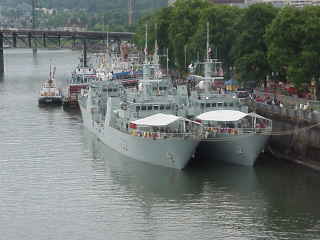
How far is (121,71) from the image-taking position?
123 meters

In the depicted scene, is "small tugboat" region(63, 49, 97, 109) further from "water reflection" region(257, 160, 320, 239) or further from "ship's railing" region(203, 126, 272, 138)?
"water reflection" region(257, 160, 320, 239)

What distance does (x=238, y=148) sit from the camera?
64.0 m

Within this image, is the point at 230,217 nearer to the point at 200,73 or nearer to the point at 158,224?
the point at 158,224

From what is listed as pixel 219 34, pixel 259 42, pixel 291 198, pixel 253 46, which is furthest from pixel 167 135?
pixel 219 34

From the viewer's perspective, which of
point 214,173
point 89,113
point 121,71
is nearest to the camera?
point 214,173

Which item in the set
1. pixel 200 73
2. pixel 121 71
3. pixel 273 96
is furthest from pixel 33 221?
pixel 121 71

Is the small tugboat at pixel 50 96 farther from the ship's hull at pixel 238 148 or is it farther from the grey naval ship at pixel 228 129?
the ship's hull at pixel 238 148

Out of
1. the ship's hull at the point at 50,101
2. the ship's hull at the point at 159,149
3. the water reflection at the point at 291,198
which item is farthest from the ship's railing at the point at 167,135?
the ship's hull at the point at 50,101

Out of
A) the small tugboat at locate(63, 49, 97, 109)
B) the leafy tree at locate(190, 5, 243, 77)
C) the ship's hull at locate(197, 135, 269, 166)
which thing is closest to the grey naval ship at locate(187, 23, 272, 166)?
the ship's hull at locate(197, 135, 269, 166)

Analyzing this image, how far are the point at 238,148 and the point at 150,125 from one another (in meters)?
6.10

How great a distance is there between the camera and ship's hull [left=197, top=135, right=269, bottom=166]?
63.4 metres

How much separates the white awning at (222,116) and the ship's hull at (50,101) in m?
43.8

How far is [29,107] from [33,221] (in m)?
54.7

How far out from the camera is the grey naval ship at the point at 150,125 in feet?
207
